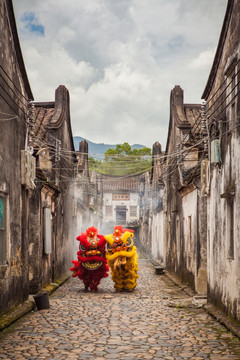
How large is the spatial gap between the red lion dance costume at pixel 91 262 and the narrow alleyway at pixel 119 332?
6.84 feet

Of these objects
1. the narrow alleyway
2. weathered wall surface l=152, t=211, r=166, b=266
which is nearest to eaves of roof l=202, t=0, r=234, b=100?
the narrow alleyway

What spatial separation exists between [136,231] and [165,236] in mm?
32764

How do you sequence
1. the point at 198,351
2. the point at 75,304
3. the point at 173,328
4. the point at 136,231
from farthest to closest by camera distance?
1. the point at 136,231
2. the point at 75,304
3. the point at 173,328
4. the point at 198,351

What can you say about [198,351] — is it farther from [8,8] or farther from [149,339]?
[8,8]

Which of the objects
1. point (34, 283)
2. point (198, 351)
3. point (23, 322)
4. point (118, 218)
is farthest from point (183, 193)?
point (118, 218)

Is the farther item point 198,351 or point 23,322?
point 23,322

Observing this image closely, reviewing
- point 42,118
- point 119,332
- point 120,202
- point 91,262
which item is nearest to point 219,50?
point 119,332

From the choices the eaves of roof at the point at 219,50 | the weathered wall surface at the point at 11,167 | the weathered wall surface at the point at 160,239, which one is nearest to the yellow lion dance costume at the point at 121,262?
the weathered wall surface at the point at 11,167

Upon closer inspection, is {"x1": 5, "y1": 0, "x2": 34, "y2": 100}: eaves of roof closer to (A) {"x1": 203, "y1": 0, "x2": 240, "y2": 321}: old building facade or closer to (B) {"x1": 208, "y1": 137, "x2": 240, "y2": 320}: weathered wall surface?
(A) {"x1": 203, "y1": 0, "x2": 240, "y2": 321}: old building facade

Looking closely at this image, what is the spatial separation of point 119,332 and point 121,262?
665 centimetres

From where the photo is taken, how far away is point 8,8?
33.3 ft

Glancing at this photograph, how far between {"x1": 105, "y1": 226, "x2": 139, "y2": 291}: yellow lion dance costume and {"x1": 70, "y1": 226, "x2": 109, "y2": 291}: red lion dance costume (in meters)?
0.30

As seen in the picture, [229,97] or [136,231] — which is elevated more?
[229,97]

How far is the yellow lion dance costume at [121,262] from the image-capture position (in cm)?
1587
